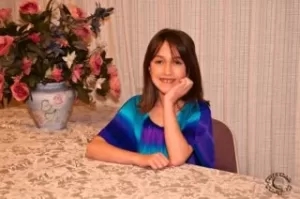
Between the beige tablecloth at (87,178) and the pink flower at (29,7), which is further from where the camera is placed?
the pink flower at (29,7)

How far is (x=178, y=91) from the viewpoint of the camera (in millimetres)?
1533

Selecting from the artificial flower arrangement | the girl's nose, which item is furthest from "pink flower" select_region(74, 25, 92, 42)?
the girl's nose

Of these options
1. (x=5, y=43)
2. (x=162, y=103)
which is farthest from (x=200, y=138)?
(x=5, y=43)

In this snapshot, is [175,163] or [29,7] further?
[29,7]

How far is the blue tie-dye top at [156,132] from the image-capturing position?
1.56 metres

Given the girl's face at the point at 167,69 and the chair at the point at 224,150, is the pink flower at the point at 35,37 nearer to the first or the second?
the girl's face at the point at 167,69

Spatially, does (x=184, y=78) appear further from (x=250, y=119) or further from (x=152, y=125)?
(x=250, y=119)

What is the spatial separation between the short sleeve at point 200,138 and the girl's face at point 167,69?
0.14m

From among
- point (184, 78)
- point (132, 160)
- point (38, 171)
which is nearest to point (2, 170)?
point (38, 171)

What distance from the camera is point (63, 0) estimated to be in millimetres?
2527

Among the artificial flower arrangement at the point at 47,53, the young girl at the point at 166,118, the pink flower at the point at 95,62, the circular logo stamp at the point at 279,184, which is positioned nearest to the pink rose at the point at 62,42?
the artificial flower arrangement at the point at 47,53

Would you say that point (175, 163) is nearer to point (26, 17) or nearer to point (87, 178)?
point (87, 178)

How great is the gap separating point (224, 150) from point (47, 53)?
77cm

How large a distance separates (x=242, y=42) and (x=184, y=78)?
1.77 feet
